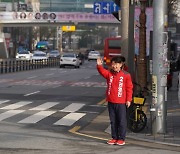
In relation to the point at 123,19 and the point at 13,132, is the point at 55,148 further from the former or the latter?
the point at 123,19

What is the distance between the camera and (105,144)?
11586mm

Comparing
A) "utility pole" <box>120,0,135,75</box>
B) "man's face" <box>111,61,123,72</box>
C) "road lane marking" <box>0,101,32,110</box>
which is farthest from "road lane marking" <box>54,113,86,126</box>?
"man's face" <box>111,61,123,72</box>

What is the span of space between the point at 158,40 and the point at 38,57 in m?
54.3

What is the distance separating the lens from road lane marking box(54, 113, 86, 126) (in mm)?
15242

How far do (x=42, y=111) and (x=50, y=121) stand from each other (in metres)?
2.50

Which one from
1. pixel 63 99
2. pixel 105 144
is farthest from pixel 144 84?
pixel 105 144

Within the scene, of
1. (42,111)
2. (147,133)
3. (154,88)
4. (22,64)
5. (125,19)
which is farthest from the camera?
(22,64)

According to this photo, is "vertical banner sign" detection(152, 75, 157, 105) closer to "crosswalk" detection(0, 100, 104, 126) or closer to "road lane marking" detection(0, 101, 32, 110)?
"crosswalk" detection(0, 100, 104, 126)

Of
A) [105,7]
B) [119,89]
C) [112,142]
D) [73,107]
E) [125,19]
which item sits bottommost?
[73,107]

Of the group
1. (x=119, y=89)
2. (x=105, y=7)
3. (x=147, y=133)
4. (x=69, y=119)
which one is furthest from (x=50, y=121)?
(x=105, y=7)

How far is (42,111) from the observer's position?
711 inches

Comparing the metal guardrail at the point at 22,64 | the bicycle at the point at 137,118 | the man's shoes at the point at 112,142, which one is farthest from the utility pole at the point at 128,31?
the metal guardrail at the point at 22,64

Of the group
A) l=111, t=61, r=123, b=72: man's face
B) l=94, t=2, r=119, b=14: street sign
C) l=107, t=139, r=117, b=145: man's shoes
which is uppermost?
l=94, t=2, r=119, b=14: street sign

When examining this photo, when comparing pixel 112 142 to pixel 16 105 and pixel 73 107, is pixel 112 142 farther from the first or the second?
pixel 16 105
